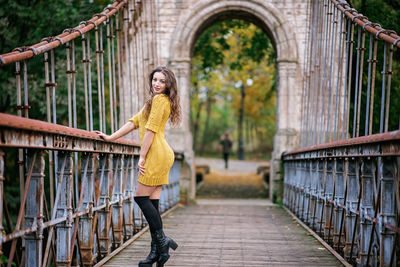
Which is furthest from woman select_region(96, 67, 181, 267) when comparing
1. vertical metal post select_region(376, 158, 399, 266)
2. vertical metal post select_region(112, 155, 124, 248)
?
vertical metal post select_region(376, 158, 399, 266)

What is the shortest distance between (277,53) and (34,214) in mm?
7626

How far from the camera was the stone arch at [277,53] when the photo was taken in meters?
9.43

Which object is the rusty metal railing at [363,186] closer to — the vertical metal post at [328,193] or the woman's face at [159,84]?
the vertical metal post at [328,193]

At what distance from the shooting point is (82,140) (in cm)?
320

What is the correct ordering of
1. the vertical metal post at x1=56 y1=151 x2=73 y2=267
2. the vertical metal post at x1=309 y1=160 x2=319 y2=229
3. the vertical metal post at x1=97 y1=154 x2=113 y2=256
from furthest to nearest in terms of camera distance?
the vertical metal post at x1=309 y1=160 x2=319 y2=229, the vertical metal post at x1=97 y1=154 x2=113 y2=256, the vertical metal post at x1=56 y1=151 x2=73 y2=267

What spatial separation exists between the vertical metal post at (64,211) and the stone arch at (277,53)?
657 centimetres

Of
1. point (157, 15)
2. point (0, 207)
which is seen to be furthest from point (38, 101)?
point (0, 207)

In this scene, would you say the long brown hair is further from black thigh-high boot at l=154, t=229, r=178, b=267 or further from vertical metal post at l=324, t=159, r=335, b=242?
vertical metal post at l=324, t=159, r=335, b=242

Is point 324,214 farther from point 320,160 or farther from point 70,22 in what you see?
point 70,22

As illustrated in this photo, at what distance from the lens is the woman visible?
3.33 meters

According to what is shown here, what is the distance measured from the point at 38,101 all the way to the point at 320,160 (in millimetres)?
5710

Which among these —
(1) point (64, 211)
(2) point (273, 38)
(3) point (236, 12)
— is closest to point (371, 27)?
(1) point (64, 211)

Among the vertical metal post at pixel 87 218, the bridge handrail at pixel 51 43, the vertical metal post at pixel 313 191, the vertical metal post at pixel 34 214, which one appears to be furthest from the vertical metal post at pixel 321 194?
the vertical metal post at pixel 34 214

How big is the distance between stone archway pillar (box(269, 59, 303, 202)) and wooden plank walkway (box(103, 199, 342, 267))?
2.30 meters
